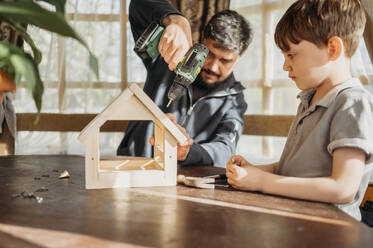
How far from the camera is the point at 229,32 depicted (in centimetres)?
197

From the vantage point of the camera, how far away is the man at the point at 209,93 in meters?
1.92

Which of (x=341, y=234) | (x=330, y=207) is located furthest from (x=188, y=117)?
(x=341, y=234)

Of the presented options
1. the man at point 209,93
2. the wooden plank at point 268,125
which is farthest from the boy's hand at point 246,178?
the wooden plank at point 268,125

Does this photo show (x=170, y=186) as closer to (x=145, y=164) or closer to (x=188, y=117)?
(x=145, y=164)

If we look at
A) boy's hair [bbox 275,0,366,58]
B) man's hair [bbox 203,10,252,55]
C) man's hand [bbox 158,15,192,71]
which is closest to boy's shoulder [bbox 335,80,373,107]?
boy's hair [bbox 275,0,366,58]

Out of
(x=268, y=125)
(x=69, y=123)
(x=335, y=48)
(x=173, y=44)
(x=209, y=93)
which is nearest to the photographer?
(x=335, y=48)

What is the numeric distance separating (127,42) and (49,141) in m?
1.15

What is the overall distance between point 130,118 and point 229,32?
1.14 m

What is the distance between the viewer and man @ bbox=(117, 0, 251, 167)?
192 cm

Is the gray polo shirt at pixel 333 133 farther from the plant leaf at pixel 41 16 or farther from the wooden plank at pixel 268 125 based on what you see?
the wooden plank at pixel 268 125

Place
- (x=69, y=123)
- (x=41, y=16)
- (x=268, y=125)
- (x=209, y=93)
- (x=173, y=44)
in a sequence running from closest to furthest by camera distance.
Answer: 1. (x=41, y=16)
2. (x=173, y=44)
3. (x=209, y=93)
4. (x=268, y=125)
5. (x=69, y=123)

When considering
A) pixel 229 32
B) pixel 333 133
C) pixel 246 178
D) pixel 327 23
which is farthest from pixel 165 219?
pixel 229 32

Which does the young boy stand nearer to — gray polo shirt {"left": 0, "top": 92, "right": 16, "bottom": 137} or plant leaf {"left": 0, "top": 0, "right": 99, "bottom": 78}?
plant leaf {"left": 0, "top": 0, "right": 99, "bottom": 78}

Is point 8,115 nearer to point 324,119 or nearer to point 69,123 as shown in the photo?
point 69,123
